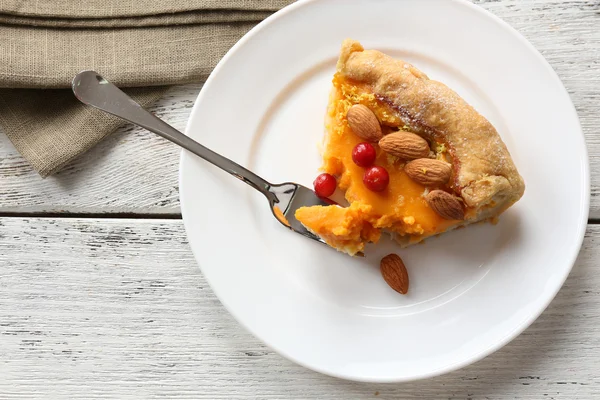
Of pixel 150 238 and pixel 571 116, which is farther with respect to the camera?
pixel 150 238

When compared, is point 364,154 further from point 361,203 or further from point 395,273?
point 395,273

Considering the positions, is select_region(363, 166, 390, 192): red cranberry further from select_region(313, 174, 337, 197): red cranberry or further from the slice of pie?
select_region(313, 174, 337, 197): red cranberry

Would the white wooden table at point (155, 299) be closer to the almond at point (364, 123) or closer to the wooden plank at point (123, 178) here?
the wooden plank at point (123, 178)

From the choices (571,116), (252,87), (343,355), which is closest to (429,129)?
(571,116)

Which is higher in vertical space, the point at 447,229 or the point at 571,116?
the point at 571,116

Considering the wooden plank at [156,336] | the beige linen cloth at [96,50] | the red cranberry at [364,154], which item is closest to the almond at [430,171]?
the red cranberry at [364,154]

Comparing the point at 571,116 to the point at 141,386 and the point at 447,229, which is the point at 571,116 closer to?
the point at 447,229

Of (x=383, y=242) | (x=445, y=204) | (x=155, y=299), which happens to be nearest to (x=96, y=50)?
(x=155, y=299)
